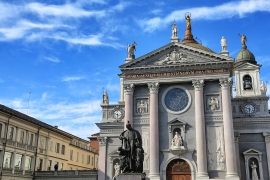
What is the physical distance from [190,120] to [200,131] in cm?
180

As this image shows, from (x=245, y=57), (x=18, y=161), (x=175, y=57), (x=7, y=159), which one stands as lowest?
(x=18, y=161)

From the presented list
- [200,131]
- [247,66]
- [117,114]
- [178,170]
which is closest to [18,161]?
[117,114]

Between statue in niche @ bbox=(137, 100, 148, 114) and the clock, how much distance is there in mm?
1942

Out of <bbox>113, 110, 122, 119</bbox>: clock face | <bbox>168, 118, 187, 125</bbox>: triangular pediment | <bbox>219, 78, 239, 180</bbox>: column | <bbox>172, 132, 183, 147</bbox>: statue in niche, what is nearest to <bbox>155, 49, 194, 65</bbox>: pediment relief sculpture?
<bbox>219, 78, 239, 180</bbox>: column

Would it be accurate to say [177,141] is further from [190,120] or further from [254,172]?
[254,172]

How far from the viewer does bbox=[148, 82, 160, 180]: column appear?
32.2 meters

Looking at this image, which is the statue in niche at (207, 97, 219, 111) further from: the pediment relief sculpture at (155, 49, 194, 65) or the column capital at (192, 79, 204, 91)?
the pediment relief sculpture at (155, 49, 194, 65)

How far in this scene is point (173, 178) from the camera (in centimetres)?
3244

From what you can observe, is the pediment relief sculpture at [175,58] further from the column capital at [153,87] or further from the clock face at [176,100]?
the clock face at [176,100]

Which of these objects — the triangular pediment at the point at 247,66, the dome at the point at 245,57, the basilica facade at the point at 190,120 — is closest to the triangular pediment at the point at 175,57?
the basilica facade at the point at 190,120

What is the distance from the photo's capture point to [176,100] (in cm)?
3475

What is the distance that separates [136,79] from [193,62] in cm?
605

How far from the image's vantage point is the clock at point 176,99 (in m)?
34.4

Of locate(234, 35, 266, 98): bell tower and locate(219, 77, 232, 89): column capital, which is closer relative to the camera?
locate(219, 77, 232, 89): column capital
